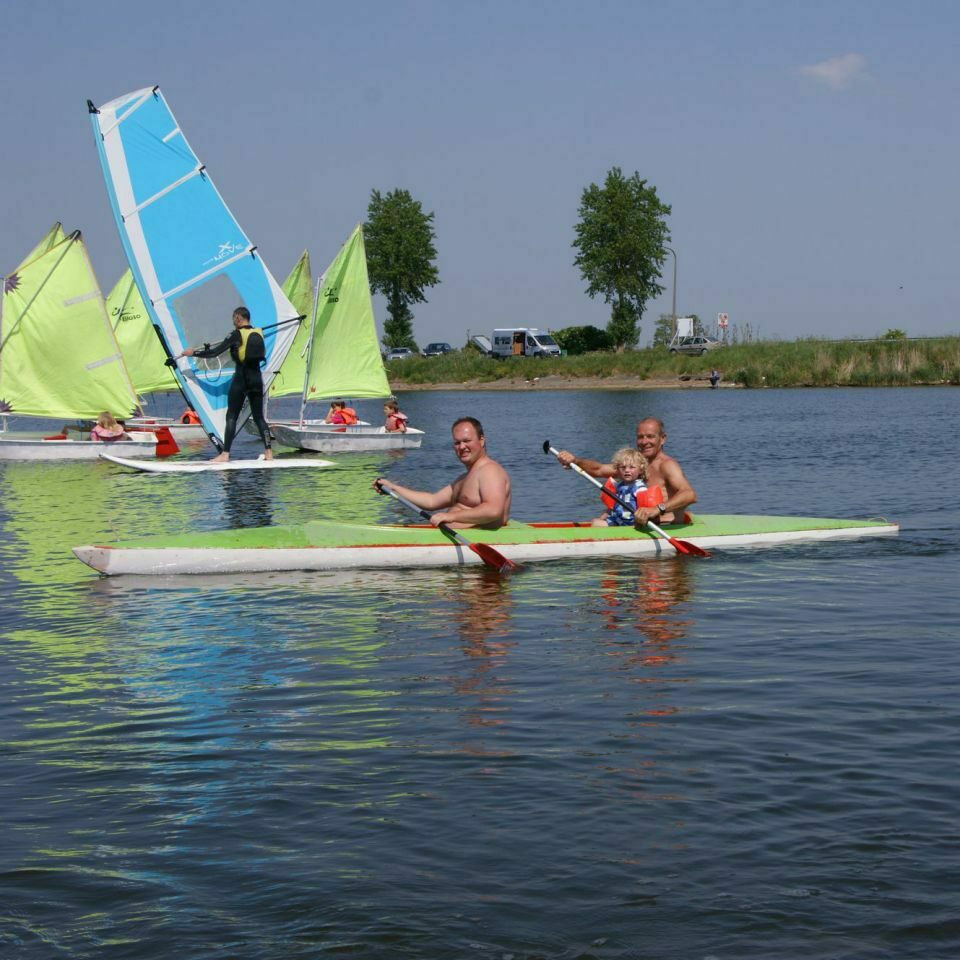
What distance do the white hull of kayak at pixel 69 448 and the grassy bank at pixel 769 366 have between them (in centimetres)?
5700

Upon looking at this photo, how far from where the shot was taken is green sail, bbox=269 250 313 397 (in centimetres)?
4412

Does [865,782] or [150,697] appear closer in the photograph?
[865,782]

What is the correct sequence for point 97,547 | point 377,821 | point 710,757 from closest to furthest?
point 377,821
point 710,757
point 97,547

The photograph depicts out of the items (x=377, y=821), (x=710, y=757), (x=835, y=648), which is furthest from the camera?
(x=835, y=648)

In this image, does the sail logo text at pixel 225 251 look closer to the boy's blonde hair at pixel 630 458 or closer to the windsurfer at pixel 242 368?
the windsurfer at pixel 242 368

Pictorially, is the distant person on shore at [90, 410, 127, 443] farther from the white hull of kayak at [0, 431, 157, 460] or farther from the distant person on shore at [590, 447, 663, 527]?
the distant person on shore at [590, 447, 663, 527]

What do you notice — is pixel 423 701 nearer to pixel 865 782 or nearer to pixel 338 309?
pixel 865 782

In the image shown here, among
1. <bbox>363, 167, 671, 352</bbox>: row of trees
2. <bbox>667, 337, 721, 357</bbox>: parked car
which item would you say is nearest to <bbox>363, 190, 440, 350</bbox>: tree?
<bbox>363, 167, 671, 352</bbox>: row of trees

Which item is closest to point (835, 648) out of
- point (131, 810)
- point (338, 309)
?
point (131, 810)

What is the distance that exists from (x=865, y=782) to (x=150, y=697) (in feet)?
17.3

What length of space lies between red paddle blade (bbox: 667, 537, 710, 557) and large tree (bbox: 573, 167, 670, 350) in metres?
99.9

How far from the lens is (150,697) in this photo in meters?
10.6

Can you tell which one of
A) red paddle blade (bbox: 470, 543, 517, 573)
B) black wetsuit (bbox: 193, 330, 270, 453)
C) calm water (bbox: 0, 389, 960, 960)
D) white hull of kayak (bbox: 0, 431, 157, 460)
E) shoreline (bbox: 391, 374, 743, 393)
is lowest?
calm water (bbox: 0, 389, 960, 960)

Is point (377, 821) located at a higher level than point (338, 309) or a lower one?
lower
